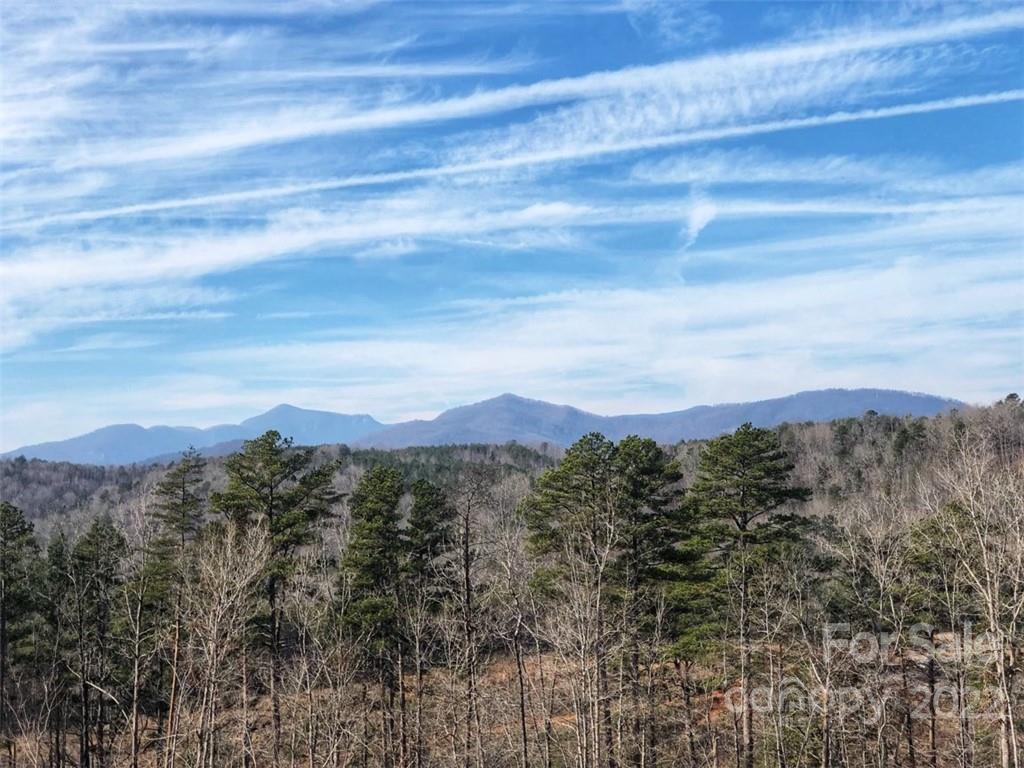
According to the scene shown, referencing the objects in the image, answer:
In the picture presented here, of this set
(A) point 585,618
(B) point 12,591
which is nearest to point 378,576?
(A) point 585,618

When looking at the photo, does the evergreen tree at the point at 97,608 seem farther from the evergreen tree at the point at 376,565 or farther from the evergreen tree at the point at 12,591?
the evergreen tree at the point at 376,565

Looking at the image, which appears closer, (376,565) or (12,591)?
(376,565)

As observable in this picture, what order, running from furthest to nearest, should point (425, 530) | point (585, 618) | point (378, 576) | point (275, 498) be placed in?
point (425, 530) → point (378, 576) → point (275, 498) → point (585, 618)

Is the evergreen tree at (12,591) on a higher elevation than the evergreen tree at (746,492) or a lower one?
lower

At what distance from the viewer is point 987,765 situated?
30375 millimetres

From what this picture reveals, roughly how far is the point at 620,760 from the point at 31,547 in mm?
36997

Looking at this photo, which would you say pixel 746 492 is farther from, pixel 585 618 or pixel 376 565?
pixel 376 565

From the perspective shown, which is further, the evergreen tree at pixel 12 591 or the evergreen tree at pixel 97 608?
the evergreen tree at pixel 12 591

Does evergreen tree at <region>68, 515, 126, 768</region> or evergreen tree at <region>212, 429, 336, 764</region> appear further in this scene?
evergreen tree at <region>212, 429, 336, 764</region>

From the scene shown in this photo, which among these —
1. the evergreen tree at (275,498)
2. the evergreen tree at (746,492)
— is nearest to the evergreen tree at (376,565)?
the evergreen tree at (275,498)

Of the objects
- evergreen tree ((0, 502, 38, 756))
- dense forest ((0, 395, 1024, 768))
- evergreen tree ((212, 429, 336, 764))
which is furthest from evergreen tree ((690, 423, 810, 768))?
evergreen tree ((0, 502, 38, 756))

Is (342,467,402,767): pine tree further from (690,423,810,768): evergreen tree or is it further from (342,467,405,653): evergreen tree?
(690,423,810,768): evergreen tree

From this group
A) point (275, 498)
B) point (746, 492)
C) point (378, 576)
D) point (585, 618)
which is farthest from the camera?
point (378, 576)

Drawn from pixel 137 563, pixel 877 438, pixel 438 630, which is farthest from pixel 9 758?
pixel 877 438
